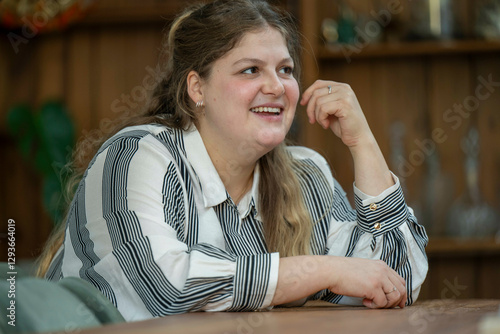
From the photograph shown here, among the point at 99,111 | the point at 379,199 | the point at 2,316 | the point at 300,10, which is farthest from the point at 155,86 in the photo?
the point at 99,111

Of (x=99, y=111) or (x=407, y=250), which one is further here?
(x=99, y=111)

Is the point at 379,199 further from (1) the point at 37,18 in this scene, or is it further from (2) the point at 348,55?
(1) the point at 37,18

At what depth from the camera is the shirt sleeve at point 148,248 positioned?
1.32 meters

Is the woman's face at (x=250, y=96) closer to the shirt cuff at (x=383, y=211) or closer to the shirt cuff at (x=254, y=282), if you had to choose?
the shirt cuff at (x=383, y=211)

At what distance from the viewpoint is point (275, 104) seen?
5.56ft

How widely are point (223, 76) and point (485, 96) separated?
169 centimetres

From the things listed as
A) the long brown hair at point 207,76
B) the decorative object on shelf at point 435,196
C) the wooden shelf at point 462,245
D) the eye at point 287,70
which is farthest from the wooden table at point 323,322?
the decorative object on shelf at point 435,196

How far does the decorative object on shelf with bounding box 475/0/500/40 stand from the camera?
→ 291 cm

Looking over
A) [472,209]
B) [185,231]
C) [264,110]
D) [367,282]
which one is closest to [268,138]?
[264,110]

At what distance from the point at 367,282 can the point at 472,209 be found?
5.45ft

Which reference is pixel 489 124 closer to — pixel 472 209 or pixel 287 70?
pixel 472 209

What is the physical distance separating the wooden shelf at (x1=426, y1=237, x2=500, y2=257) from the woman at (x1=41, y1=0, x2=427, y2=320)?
110 centimetres

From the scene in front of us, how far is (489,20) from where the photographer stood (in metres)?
2.92

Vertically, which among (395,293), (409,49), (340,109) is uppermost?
(409,49)
